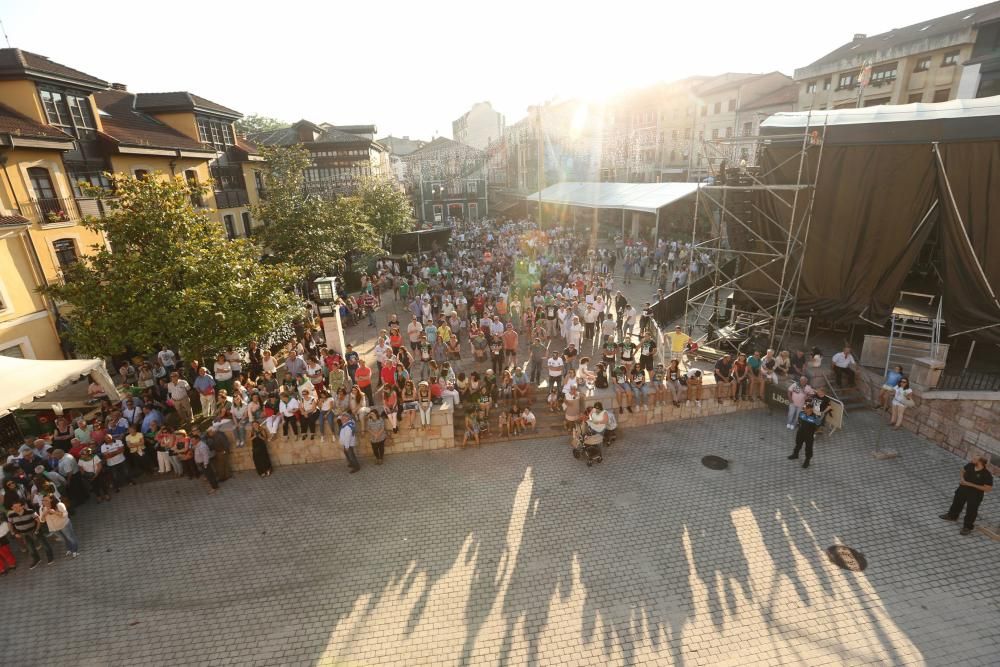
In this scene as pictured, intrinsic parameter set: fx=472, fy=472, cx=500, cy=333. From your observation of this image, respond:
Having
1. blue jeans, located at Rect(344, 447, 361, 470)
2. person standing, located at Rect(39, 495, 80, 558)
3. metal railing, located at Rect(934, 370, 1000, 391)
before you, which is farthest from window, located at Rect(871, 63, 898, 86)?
person standing, located at Rect(39, 495, 80, 558)

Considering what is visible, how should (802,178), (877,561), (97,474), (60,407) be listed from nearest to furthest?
(877,561), (97,474), (60,407), (802,178)

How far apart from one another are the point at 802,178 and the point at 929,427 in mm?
7287

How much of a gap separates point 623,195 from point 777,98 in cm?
2261

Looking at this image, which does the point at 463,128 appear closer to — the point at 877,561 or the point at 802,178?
the point at 802,178

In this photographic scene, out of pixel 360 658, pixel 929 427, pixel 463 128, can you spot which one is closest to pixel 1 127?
pixel 360 658

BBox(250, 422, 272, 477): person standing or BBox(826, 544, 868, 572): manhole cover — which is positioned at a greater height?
BBox(250, 422, 272, 477): person standing

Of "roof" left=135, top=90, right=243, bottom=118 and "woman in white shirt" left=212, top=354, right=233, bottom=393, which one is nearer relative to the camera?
"woman in white shirt" left=212, top=354, right=233, bottom=393

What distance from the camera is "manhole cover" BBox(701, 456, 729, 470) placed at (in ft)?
33.5

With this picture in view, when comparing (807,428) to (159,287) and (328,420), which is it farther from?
(159,287)

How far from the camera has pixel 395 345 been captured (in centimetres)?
1377

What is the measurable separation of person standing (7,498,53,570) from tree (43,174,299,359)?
4.35m

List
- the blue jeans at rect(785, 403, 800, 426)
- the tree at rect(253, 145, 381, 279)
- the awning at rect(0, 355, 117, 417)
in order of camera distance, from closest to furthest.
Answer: the awning at rect(0, 355, 117, 417), the blue jeans at rect(785, 403, 800, 426), the tree at rect(253, 145, 381, 279)

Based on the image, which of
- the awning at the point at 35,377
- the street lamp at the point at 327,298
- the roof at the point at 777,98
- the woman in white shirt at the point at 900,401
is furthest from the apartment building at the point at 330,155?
the woman in white shirt at the point at 900,401

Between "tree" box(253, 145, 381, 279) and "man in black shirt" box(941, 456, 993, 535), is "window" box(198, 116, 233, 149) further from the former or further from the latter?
"man in black shirt" box(941, 456, 993, 535)
